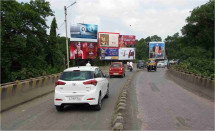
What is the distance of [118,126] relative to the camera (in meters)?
5.86

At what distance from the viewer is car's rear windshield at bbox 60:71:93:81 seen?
26.4ft

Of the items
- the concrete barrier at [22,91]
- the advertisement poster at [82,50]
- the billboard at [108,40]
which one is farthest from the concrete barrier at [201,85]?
the billboard at [108,40]

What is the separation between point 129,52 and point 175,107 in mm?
52199

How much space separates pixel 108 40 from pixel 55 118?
1915 inches

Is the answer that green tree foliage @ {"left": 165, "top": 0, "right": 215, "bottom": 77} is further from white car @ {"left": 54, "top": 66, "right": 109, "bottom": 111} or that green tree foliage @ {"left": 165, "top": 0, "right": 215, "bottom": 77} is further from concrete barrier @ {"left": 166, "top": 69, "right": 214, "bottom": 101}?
concrete barrier @ {"left": 166, "top": 69, "right": 214, "bottom": 101}

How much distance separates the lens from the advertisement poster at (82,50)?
46438 mm

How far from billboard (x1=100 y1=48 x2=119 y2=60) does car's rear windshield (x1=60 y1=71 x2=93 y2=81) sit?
45.7 meters

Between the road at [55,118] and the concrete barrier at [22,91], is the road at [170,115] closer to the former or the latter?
the road at [55,118]

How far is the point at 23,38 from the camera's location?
870 inches

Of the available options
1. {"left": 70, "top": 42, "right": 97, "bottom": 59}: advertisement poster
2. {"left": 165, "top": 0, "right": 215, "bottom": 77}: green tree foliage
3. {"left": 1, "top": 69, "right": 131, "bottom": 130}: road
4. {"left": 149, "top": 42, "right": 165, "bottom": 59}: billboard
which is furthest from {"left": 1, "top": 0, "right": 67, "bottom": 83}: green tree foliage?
{"left": 149, "top": 42, "right": 165, "bottom": 59}: billboard

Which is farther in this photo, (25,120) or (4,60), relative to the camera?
(4,60)

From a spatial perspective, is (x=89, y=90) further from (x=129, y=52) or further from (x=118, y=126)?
(x=129, y=52)

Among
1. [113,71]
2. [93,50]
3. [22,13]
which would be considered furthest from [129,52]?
[22,13]

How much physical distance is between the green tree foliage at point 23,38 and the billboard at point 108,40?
88.9 ft
